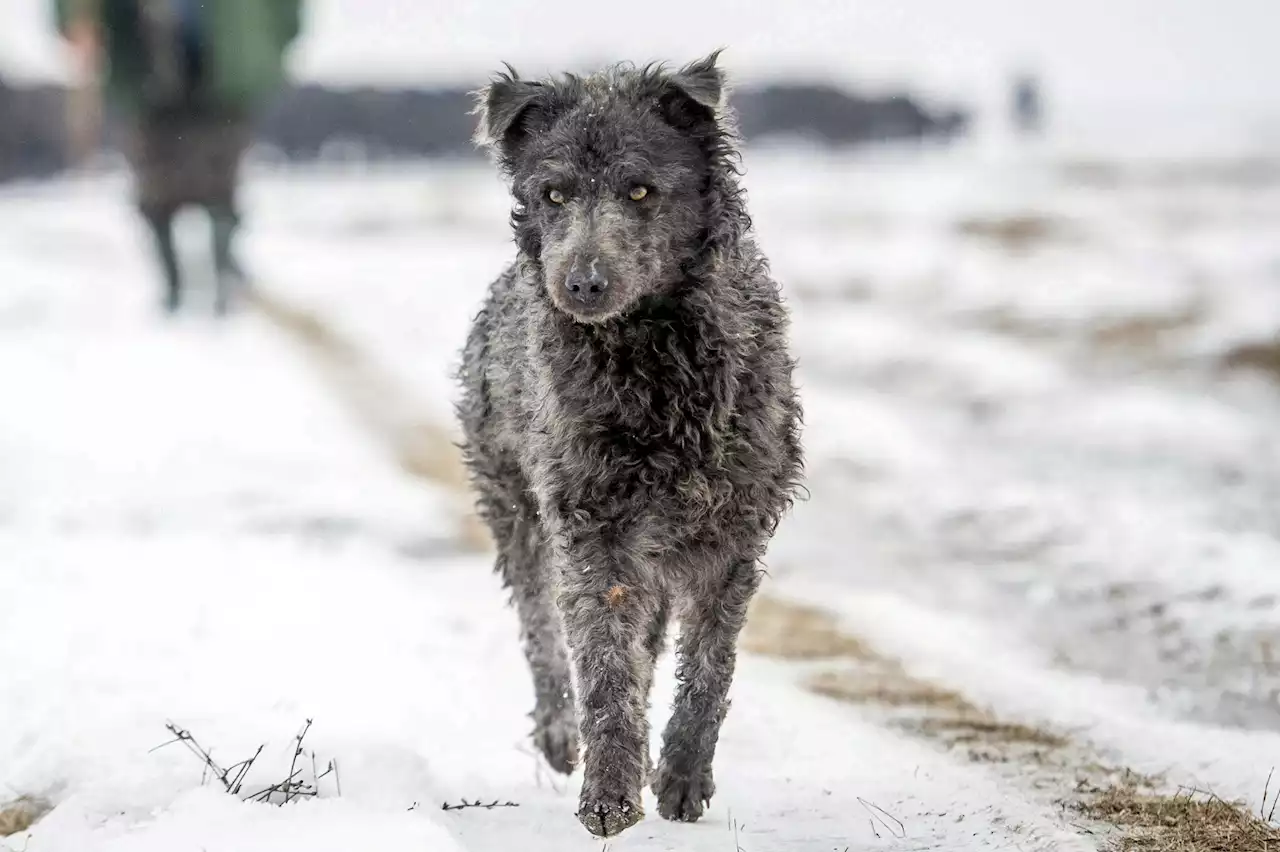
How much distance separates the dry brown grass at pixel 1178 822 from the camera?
353cm

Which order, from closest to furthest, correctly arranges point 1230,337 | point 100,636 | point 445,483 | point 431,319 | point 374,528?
point 100,636 → point 374,528 → point 445,483 → point 1230,337 → point 431,319

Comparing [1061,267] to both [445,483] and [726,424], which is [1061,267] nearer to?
[445,483]

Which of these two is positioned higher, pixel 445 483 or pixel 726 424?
pixel 726 424

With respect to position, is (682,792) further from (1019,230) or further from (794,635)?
(1019,230)

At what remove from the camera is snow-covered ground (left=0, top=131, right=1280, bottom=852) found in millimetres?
4117

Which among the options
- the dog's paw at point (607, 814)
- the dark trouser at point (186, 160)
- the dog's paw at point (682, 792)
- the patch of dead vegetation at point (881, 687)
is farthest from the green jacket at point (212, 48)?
the dog's paw at point (607, 814)

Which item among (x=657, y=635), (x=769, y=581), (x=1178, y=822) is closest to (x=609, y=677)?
(x=657, y=635)

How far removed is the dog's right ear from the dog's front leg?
1429 millimetres

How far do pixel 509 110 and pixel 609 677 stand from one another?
186cm

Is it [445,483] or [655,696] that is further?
[445,483]

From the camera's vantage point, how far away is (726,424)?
409 centimetres

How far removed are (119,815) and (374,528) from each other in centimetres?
365

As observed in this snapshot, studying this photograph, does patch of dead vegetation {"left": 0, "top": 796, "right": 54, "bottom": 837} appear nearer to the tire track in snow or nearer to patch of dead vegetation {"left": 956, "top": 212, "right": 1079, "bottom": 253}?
the tire track in snow

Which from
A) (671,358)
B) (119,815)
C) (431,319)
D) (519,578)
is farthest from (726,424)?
(431,319)
